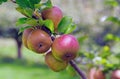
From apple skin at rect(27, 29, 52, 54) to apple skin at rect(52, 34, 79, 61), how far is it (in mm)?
13

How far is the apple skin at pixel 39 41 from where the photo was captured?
0.63m

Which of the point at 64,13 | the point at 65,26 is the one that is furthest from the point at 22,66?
the point at 65,26

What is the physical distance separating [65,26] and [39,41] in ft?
0.23

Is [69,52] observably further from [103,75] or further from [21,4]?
[103,75]

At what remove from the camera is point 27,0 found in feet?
2.22

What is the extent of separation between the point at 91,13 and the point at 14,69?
5.28ft

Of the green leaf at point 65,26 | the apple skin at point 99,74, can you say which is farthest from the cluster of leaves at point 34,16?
the apple skin at point 99,74

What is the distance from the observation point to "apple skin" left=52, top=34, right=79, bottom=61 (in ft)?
2.04

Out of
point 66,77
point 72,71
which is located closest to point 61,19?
point 72,71

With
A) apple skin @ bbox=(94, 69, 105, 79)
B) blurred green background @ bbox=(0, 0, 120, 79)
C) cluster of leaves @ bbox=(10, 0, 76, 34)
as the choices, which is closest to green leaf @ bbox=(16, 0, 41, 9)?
cluster of leaves @ bbox=(10, 0, 76, 34)

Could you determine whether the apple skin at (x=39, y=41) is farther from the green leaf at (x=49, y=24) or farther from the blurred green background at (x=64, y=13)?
the blurred green background at (x=64, y=13)

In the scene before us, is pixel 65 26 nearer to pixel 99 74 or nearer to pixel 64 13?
pixel 99 74

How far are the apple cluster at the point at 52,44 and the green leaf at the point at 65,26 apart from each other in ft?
0.07

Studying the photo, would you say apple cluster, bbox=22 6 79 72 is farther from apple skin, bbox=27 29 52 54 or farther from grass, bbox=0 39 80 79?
grass, bbox=0 39 80 79
